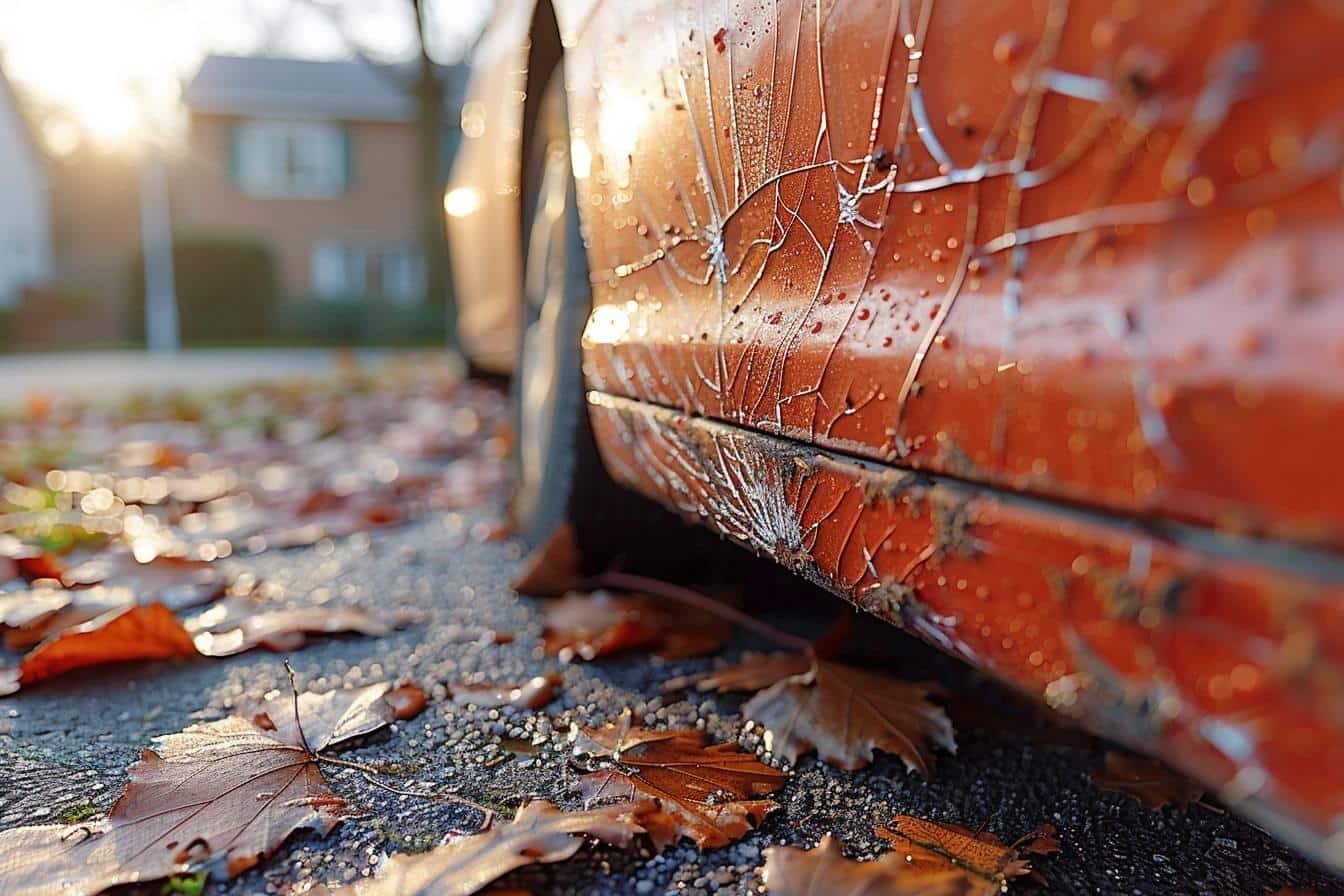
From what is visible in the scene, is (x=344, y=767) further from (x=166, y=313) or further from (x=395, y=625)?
Result: (x=166, y=313)

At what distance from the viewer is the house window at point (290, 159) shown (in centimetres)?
2308

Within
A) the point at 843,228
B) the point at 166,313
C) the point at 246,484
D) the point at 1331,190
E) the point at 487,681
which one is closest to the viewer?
the point at 1331,190

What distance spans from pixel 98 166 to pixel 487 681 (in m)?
26.7

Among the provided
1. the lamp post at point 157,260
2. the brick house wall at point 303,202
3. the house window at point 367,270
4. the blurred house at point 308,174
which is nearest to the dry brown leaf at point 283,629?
the lamp post at point 157,260

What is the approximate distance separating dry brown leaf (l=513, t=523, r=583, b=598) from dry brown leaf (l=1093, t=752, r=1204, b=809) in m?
1.06

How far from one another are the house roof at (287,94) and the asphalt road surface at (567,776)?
2271cm

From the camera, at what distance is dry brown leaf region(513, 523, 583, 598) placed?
2.03 metres

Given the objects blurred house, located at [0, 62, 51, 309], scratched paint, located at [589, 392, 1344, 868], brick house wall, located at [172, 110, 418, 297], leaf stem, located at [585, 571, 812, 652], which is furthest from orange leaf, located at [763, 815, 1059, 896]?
blurred house, located at [0, 62, 51, 309]

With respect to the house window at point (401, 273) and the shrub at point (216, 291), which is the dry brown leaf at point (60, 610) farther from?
the house window at point (401, 273)

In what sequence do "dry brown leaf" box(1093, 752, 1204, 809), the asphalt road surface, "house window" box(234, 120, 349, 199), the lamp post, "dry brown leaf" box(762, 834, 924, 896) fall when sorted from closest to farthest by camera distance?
"dry brown leaf" box(762, 834, 924, 896)
the asphalt road surface
"dry brown leaf" box(1093, 752, 1204, 809)
the lamp post
"house window" box(234, 120, 349, 199)

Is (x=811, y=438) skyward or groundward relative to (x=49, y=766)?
skyward

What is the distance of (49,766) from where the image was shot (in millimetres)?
1281

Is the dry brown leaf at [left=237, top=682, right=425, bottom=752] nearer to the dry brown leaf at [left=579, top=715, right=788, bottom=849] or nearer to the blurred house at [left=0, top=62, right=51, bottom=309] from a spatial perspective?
the dry brown leaf at [left=579, top=715, right=788, bottom=849]

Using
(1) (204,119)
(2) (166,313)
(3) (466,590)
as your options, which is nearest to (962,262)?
(3) (466,590)
